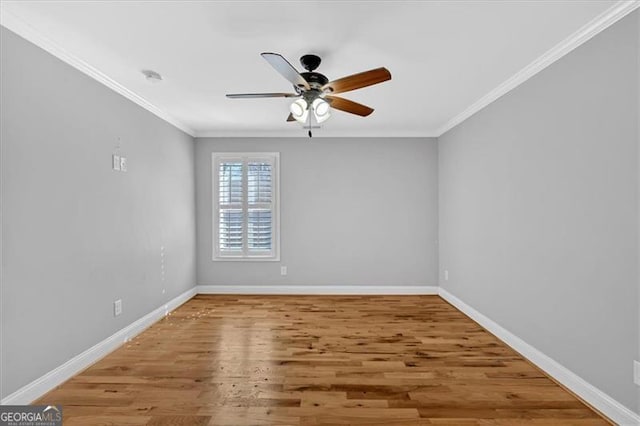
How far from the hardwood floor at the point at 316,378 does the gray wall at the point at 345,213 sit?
47.4 inches

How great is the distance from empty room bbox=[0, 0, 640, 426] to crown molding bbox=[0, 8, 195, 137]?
0.01m

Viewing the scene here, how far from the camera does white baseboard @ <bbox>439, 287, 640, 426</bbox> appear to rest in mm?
1894

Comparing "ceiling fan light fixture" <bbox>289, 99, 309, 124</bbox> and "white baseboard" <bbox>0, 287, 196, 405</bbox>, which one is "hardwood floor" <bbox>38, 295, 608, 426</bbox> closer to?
"white baseboard" <bbox>0, 287, 196, 405</bbox>

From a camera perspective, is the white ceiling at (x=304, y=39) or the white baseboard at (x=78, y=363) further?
the white baseboard at (x=78, y=363)

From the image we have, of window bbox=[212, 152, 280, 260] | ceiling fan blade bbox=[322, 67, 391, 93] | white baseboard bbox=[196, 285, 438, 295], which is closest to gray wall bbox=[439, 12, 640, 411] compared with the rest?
ceiling fan blade bbox=[322, 67, 391, 93]

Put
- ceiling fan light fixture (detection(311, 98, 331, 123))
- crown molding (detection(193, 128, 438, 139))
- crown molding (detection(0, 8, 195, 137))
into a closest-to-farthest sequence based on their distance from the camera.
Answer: crown molding (detection(0, 8, 195, 137)), ceiling fan light fixture (detection(311, 98, 331, 123)), crown molding (detection(193, 128, 438, 139))

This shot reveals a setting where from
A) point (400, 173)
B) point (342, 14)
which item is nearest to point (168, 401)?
point (342, 14)

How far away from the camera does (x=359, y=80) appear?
2.23 m

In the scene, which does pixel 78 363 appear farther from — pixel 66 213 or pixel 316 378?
pixel 316 378

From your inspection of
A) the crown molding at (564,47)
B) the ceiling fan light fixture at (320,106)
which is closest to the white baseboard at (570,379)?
the crown molding at (564,47)

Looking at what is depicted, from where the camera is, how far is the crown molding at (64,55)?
6.52ft

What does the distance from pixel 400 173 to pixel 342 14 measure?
3179 mm

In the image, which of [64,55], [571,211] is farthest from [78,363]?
[571,211]

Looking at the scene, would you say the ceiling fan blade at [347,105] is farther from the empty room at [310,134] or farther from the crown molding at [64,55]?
the crown molding at [64,55]
